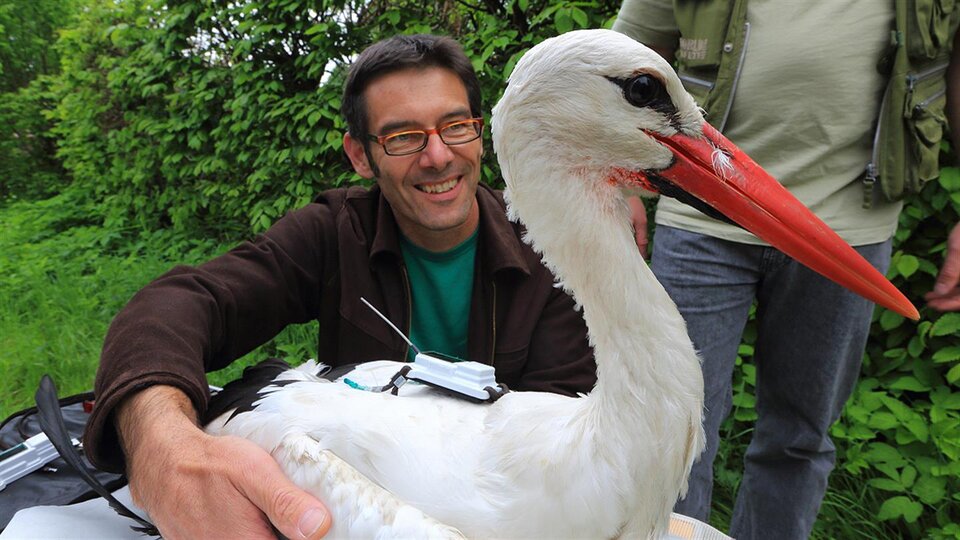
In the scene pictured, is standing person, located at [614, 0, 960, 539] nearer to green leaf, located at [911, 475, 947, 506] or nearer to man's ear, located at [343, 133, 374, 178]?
green leaf, located at [911, 475, 947, 506]

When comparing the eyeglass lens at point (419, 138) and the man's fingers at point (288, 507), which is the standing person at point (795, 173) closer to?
the eyeglass lens at point (419, 138)

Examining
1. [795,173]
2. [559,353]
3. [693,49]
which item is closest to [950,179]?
[795,173]

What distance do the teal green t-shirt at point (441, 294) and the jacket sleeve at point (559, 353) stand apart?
0.23 m

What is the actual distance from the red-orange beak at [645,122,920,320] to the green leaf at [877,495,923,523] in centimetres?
162

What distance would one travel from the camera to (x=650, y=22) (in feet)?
7.48

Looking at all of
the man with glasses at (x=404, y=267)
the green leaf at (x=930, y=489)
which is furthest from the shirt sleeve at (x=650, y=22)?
the green leaf at (x=930, y=489)

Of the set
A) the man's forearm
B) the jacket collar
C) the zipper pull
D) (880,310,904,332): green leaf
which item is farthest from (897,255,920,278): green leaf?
the man's forearm

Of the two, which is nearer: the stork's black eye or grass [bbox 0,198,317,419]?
the stork's black eye

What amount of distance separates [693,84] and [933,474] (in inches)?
67.6

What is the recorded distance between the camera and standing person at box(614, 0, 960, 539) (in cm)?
201

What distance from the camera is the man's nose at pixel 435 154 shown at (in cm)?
202

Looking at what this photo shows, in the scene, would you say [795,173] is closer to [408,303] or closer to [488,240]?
[488,240]

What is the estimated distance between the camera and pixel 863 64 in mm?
2021

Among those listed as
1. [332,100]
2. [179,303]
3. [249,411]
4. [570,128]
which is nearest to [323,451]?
[249,411]
